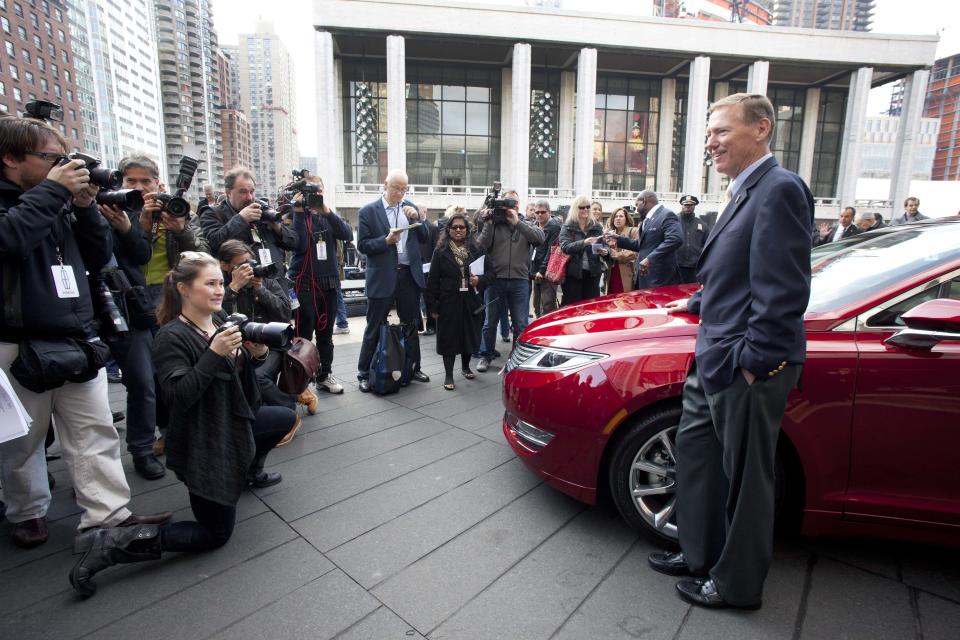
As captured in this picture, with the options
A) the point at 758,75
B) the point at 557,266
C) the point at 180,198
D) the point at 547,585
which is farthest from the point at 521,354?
the point at 758,75

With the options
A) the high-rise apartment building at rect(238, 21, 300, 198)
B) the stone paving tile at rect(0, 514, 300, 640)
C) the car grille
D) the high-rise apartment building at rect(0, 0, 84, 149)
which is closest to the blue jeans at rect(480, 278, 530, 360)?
the car grille

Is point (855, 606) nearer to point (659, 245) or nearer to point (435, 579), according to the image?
point (435, 579)

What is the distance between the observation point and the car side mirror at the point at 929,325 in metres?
1.82

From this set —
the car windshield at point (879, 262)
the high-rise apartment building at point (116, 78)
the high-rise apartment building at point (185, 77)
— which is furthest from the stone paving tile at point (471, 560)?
the high-rise apartment building at point (185, 77)

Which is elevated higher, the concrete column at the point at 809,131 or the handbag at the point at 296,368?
the concrete column at the point at 809,131

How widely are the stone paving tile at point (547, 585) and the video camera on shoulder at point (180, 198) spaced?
A: 9.55 feet

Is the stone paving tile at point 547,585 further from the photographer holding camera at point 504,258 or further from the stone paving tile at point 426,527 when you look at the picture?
the photographer holding camera at point 504,258

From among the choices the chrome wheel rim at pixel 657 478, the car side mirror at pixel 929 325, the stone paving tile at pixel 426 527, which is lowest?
the stone paving tile at pixel 426 527

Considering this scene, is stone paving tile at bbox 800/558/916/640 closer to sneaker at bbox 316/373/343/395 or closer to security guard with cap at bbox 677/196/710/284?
sneaker at bbox 316/373/343/395

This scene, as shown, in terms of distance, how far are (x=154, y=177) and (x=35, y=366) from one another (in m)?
1.77

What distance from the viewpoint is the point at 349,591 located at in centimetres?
210

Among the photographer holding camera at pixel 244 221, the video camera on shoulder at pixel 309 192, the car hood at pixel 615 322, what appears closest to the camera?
the car hood at pixel 615 322

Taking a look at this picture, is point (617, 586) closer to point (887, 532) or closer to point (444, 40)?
point (887, 532)

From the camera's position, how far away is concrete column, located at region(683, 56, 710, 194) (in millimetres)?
31641
